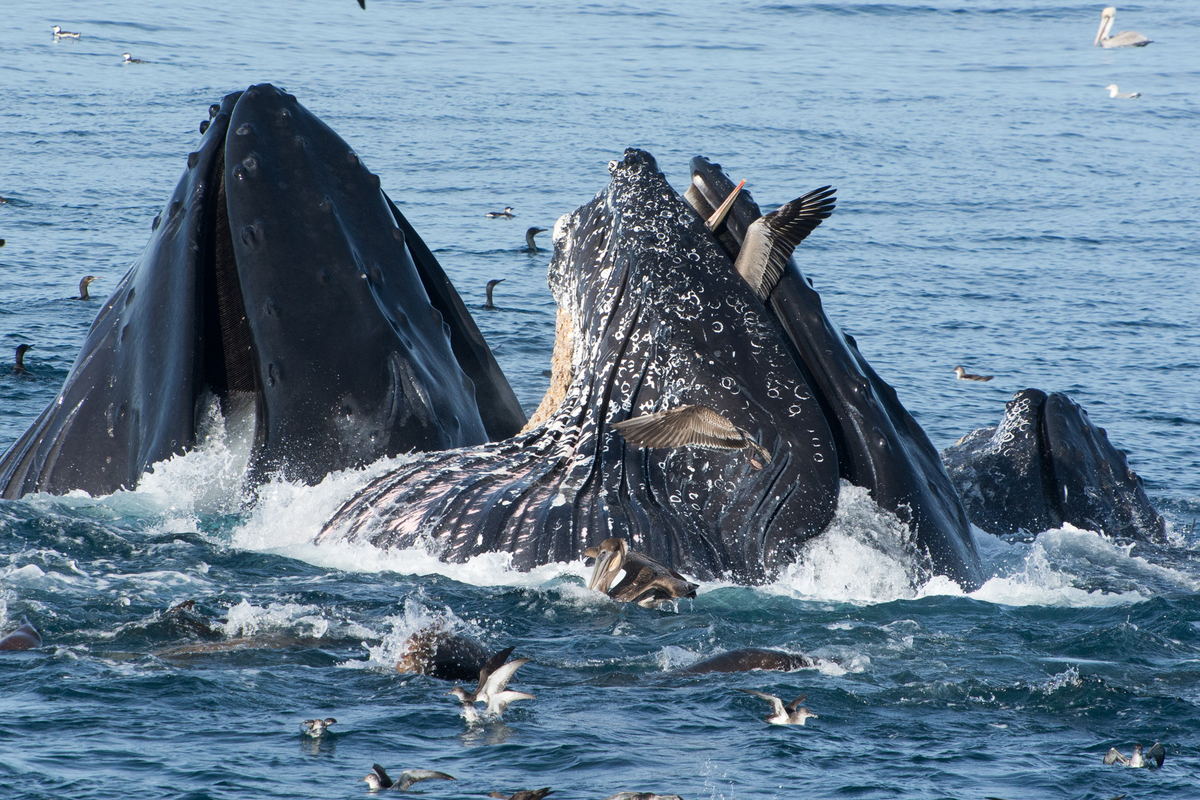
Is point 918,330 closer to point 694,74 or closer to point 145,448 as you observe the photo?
point 145,448

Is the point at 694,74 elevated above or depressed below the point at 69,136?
above

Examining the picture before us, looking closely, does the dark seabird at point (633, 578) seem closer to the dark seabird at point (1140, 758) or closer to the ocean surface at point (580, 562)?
the ocean surface at point (580, 562)

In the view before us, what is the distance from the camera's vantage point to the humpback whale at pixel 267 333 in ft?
21.8

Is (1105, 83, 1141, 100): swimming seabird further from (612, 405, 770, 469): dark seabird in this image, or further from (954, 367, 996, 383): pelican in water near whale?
(612, 405, 770, 469): dark seabird

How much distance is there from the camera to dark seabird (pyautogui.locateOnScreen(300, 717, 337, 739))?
4.73 m

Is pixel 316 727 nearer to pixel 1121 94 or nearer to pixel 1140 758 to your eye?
pixel 1140 758

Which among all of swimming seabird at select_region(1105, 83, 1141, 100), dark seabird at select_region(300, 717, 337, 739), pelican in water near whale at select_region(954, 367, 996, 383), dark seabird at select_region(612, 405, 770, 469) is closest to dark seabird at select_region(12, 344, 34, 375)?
dark seabird at select_region(612, 405, 770, 469)

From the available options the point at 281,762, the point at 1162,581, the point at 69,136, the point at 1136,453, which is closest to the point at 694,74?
the point at 69,136

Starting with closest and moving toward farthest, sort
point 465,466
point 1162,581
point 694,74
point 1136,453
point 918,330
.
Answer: point 465,466 < point 1162,581 < point 1136,453 < point 918,330 < point 694,74

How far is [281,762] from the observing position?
4551 millimetres

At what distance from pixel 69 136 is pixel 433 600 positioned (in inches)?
878

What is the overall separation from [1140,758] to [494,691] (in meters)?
2.18

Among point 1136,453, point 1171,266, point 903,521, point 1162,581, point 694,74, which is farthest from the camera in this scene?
point 694,74

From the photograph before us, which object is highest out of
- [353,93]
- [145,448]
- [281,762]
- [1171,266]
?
[353,93]
